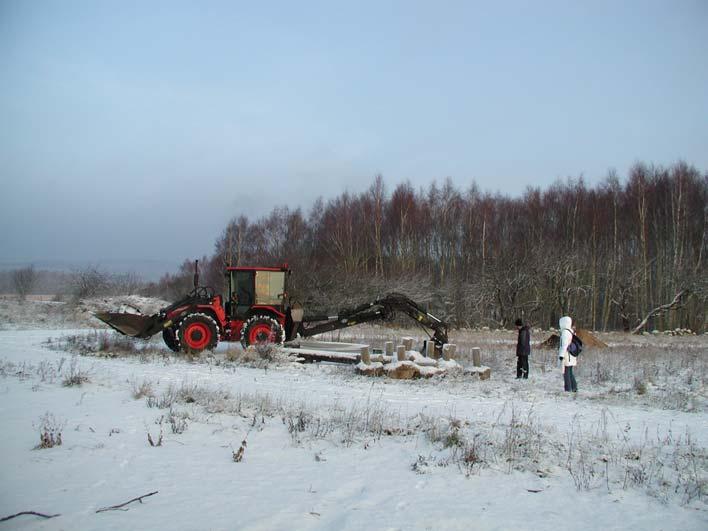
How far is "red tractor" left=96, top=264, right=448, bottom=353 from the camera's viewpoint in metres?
16.0

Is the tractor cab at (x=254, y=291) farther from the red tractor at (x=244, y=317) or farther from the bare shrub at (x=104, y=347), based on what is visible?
the bare shrub at (x=104, y=347)

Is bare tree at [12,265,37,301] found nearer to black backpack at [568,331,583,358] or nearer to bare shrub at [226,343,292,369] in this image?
bare shrub at [226,343,292,369]

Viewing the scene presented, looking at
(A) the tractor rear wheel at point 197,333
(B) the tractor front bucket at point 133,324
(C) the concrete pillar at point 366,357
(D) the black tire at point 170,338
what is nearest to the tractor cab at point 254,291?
(A) the tractor rear wheel at point 197,333

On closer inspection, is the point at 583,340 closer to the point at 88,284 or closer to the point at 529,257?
the point at 529,257

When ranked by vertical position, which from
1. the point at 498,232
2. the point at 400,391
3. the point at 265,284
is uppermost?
the point at 498,232

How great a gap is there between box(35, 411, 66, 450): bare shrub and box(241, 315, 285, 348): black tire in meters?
8.40

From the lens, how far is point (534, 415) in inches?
359

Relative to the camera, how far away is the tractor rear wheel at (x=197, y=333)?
15.8 m

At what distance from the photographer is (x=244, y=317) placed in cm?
1673

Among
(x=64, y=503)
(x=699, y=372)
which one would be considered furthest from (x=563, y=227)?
(x=64, y=503)

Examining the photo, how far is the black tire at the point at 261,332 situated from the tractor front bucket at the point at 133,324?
8.61ft

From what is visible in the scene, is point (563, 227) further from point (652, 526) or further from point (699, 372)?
point (652, 526)

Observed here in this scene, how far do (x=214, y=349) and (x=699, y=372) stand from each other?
1347 centimetres

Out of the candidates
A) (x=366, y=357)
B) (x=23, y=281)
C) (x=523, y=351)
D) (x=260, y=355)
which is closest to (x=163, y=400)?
(x=366, y=357)
